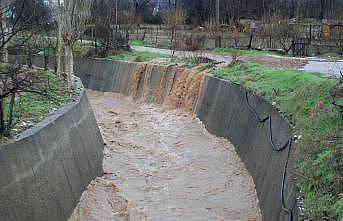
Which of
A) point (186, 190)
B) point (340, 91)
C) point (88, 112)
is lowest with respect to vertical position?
point (186, 190)

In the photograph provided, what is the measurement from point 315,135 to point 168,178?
17.8 ft

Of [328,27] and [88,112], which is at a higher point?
[328,27]

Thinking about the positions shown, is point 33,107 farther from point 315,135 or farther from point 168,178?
point 315,135

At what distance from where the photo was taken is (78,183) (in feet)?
38.9

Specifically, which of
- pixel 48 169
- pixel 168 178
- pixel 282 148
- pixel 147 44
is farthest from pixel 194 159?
pixel 147 44

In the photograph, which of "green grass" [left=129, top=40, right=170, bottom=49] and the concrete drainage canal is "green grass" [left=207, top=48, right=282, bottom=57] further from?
the concrete drainage canal

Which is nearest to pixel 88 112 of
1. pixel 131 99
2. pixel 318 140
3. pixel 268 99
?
pixel 268 99

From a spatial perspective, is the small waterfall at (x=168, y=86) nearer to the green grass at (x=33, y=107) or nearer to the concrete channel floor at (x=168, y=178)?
the concrete channel floor at (x=168, y=178)

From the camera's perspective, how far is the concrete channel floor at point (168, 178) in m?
11.7

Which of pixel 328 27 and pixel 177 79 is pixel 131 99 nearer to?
pixel 177 79

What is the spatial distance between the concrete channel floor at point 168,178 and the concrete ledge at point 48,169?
1.57 feet

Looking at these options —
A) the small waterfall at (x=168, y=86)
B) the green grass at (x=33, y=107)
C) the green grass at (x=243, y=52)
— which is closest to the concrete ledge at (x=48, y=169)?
the green grass at (x=33, y=107)

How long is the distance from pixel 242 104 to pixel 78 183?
6.46 metres

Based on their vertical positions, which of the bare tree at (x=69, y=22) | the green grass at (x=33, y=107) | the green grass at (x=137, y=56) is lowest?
the green grass at (x=33, y=107)
